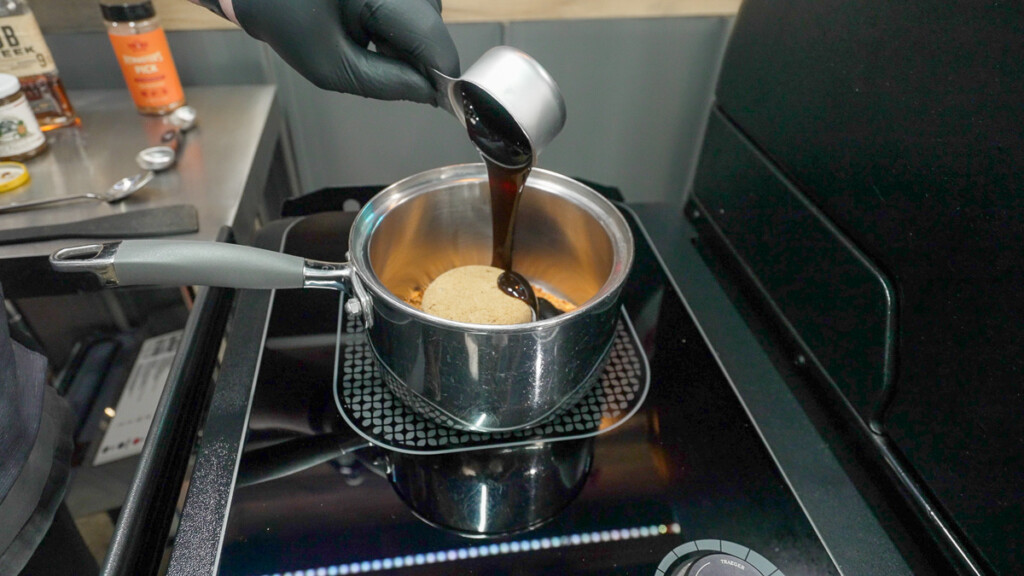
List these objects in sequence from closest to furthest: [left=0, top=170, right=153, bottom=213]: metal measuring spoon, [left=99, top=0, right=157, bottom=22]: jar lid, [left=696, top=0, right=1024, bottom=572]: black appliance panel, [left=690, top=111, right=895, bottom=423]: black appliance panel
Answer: [left=696, top=0, right=1024, bottom=572]: black appliance panel
[left=690, top=111, right=895, bottom=423]: black appliance panel
[left=0, top=170, right=153, bottom=213]: metal measuring spoon
[left=99, top=0, right=157, bottom=22]: jar lid

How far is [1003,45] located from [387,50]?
1.55 ft

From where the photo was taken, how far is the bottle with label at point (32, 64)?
0.73m

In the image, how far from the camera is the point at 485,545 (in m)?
0.44

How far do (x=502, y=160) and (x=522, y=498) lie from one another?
0.30 metres

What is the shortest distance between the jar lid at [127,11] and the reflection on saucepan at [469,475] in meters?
0.65

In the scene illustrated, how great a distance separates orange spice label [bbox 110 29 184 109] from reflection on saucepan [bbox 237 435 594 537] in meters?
0.63

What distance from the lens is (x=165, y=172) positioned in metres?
0.75

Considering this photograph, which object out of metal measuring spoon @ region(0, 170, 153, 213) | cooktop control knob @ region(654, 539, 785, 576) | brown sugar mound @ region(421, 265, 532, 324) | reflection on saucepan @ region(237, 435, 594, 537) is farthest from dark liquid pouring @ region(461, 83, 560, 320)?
metal measuring spoon @ region(0, 170, 153, 213)

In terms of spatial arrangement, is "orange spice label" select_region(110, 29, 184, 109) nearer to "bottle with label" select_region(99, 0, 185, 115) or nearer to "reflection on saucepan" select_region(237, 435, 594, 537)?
"bottle with label" select_region(99, 0, 185, 115)

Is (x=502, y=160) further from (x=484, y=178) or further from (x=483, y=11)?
(x=483, y=11)

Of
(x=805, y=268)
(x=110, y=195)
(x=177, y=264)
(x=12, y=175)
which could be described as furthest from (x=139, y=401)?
(x=805, y=268)

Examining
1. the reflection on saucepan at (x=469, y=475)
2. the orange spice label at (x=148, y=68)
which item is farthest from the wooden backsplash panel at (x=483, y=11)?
the reflection on saucepan at (x=469, y=475)

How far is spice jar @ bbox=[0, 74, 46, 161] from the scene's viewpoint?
682mm

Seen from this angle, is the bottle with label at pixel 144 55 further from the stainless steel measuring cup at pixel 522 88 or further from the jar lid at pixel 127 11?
the stainless steel measuring cup at pixel 522 88
